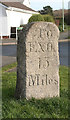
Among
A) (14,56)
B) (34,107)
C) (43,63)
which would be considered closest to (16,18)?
(14,56)

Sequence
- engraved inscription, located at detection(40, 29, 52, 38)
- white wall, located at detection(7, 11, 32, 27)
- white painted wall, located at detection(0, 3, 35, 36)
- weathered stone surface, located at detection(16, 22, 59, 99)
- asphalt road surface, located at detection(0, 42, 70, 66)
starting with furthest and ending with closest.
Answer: white wall, located at detection(7, 11, 32, 27) → white painted wall, located at detection(0, 3, 35, 36) → asphalt road surface, located at detection(0, 42, 70, 66) → engraved inscription, located at detection(40, 29, 52, 38) → weathered stone surface, located at detection(16, 22, 59, 99)

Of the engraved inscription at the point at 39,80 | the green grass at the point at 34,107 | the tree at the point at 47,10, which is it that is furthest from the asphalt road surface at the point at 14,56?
the tree at the point at 47,10

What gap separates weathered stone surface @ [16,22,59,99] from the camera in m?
4.78

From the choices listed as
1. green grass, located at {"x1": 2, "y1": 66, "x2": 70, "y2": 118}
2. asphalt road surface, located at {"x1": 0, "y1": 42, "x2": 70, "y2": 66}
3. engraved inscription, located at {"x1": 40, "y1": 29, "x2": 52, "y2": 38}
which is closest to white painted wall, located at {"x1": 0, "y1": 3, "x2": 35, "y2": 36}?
asphalt road surface, located at {"x1": 0, "y1": 42, "x2": 70, "y2": 66}

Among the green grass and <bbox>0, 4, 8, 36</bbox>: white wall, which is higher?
<bbox>0, 4, 8, 36</bbox>: white wall

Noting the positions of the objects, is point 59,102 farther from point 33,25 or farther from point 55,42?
point 33,25

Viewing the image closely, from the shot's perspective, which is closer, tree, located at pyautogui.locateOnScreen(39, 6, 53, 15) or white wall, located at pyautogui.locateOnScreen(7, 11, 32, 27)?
white wall, located at pyautogui.locateOnScreen(7, 11, 32, 27)

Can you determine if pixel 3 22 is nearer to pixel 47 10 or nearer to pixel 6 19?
pixel 6 19

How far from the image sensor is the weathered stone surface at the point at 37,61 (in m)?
4.78

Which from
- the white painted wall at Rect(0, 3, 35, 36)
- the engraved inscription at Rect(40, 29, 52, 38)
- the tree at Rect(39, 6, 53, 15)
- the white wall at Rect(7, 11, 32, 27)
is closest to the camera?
the engraved inscription at Rect(40, 29, 52, 38)

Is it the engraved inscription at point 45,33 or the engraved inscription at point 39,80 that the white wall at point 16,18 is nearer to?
the engraved inscription at point 45,33

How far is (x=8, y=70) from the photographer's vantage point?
9055 millimetres

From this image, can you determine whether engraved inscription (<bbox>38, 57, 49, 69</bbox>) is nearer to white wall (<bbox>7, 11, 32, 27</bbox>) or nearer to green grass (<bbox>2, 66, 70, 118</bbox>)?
green grass (<bbox>2, 66, 70, 118</bbox>)

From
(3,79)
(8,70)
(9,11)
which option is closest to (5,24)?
(9,11)
